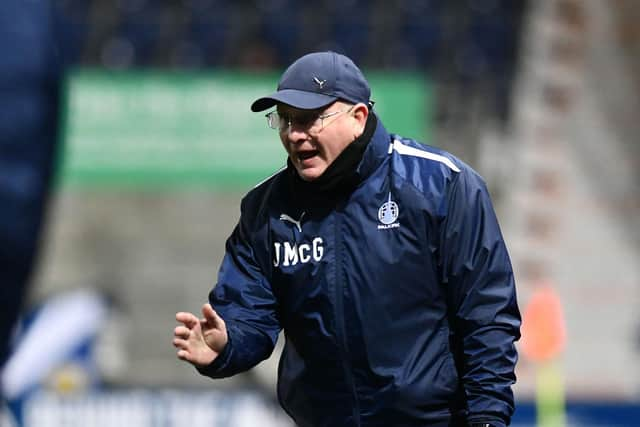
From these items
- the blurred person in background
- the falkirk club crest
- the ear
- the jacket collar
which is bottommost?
the blurred person in background

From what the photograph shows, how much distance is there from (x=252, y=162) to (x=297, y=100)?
6.99m

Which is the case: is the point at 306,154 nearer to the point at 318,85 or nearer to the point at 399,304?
the point at 318,85

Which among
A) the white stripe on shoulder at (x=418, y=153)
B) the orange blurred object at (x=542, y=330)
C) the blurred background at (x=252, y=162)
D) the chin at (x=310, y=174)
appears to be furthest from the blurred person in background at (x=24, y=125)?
the blurred background at (x=252, y=162)

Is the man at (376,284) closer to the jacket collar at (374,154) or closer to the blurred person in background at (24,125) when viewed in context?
the jacket collar at (374,154)

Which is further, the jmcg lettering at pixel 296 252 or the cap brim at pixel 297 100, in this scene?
the jmcg lettering at pixel 296 252

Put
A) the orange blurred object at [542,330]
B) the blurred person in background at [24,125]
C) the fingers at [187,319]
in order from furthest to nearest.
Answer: the orange blurred object at [542,330]
the fingers at [187,319]
the blurred person in background at [24,125]

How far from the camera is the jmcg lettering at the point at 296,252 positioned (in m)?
3.47

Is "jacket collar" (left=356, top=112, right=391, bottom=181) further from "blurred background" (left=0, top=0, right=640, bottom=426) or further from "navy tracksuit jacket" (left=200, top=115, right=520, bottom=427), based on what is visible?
"blurred background" (left=0, top=0, right=640, bottom=426)

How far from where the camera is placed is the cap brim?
10.9ft

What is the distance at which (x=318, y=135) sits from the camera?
3.37 meters

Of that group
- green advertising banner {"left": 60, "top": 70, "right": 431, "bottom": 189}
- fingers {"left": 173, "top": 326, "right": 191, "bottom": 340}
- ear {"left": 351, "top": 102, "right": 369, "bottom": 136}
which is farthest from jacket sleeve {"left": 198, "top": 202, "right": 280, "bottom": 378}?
green advertising banner {"left": 60, "top": 70, "right": 431, "bottom": 189}

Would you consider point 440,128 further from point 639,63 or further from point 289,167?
point 289,167

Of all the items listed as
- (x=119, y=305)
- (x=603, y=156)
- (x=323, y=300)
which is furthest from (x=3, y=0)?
(x=603, y=156)

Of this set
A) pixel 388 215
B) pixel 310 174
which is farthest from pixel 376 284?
pixel 310 174
